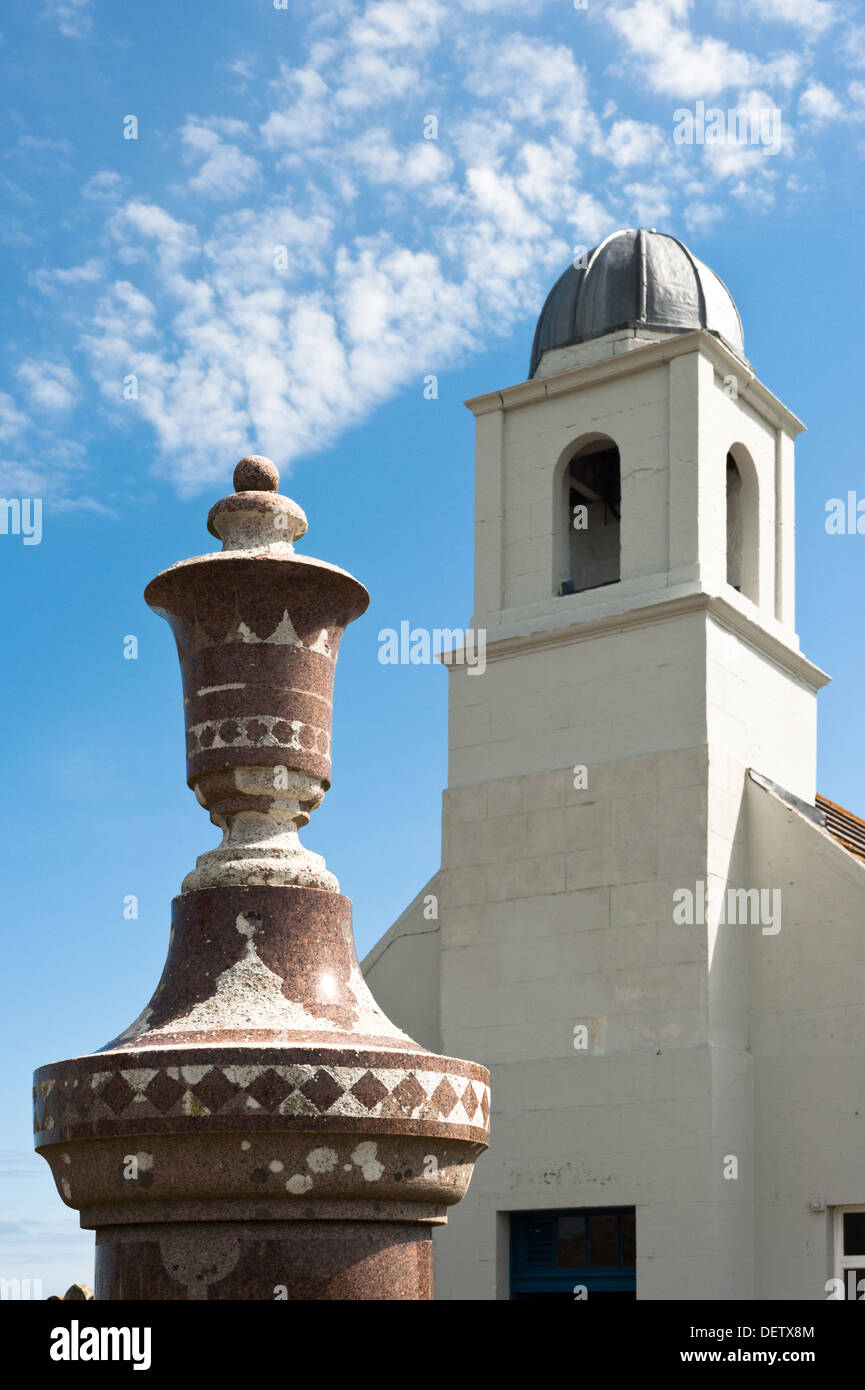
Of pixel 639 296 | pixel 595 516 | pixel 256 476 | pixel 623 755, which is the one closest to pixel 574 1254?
pixel 623 755

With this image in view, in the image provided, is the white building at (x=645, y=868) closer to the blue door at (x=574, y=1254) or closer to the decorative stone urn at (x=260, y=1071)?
the blue door at (x=574, y=1254)

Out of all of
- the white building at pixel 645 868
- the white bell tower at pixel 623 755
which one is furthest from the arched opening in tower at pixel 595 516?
the white building at pixel 645 868

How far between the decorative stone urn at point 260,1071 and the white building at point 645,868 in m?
9.96

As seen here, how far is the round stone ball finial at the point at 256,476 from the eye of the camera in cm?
594

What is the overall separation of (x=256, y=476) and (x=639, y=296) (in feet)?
41.2

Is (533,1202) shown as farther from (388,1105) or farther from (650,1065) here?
(388,1105)

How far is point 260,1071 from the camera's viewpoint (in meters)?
4.60

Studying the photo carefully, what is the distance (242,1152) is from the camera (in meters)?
4.59

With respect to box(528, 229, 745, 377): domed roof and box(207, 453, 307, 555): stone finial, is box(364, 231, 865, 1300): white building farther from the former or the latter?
box(207, 453, 307, 555): stone finial
